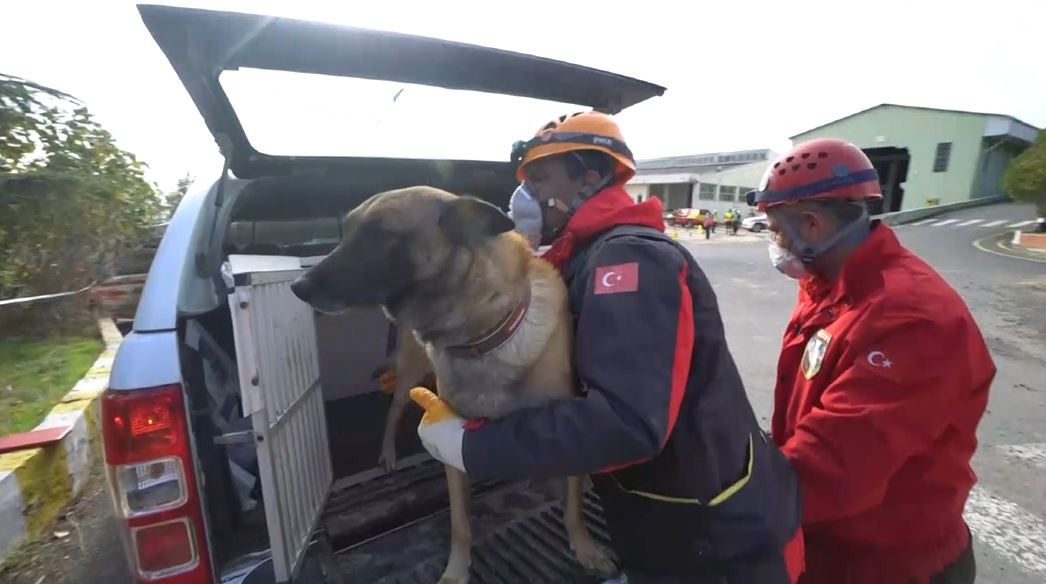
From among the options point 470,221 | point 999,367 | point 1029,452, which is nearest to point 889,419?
point 470,221

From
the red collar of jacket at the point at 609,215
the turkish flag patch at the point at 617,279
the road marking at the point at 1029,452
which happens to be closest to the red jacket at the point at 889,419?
the red collar of jacket at the point at 609,215

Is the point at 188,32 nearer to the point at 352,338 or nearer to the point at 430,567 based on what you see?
the point at 430,567

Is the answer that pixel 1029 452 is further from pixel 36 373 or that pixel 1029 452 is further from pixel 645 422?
pixel 36 373

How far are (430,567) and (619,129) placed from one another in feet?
6.38

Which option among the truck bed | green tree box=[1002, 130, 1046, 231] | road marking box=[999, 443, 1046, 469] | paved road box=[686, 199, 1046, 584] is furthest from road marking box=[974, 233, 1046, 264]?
the truck bed

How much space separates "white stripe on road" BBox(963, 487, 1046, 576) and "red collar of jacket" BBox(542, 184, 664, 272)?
313 centimetres

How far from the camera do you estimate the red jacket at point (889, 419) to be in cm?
166

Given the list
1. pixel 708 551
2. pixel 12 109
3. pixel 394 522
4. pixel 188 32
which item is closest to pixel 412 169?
pixel 188 32

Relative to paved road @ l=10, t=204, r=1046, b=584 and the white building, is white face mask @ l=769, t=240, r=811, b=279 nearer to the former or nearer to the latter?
paved road @ l=10, t=204, r=1046, b=584

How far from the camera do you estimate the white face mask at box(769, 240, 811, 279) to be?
7.11 feet

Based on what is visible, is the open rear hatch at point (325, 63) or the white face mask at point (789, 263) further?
the white face mask at point (789, 263)

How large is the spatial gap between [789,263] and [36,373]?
6.53 m

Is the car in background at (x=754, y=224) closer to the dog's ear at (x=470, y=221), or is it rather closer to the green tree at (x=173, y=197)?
the green tree at (x=173, y=197)

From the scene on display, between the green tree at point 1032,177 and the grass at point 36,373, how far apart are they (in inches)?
1039
